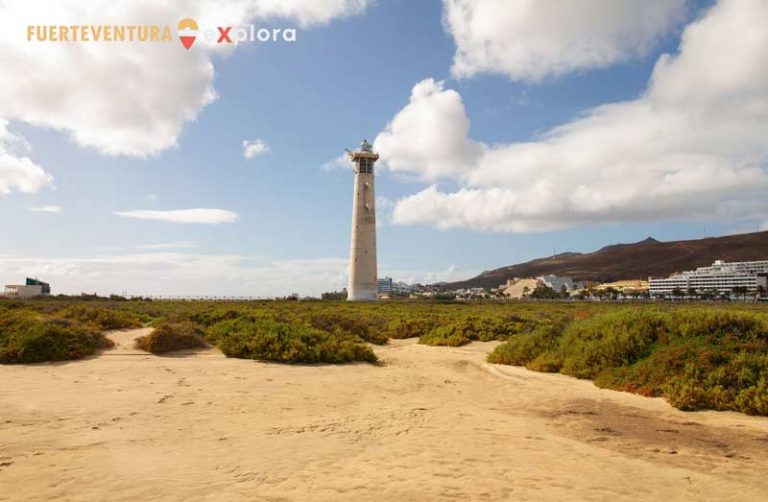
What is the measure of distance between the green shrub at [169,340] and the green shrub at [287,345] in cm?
65

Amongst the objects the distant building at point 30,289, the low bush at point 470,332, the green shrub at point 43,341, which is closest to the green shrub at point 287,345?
the green shrub at point 43,341

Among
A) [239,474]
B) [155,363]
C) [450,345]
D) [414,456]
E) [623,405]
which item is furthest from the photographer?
[450,345]

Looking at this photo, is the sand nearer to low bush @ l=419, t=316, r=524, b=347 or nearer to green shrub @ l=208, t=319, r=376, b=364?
green shrub @ l=208, t=319, r=376, b=364

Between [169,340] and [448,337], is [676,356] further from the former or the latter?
[169,340]

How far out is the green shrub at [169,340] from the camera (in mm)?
15125

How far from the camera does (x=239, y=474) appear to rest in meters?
5.73

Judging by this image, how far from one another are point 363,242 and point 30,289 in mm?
37804

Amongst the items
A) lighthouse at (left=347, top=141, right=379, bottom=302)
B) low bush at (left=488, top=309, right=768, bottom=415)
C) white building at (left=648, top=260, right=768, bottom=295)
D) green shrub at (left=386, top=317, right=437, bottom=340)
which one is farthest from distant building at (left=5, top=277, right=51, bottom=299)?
white building at (left=648, top=260, right=768, bottom=295)

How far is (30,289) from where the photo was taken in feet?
194

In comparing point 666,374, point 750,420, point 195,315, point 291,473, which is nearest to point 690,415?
point 750,420

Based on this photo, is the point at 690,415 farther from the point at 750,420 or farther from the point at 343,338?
the point at 343,338

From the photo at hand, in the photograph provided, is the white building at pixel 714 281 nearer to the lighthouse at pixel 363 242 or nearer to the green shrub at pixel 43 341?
the lighthouse at pixel 363 242

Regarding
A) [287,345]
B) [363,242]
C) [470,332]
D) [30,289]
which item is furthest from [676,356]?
[30,289]

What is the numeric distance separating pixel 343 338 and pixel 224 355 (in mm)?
3842
